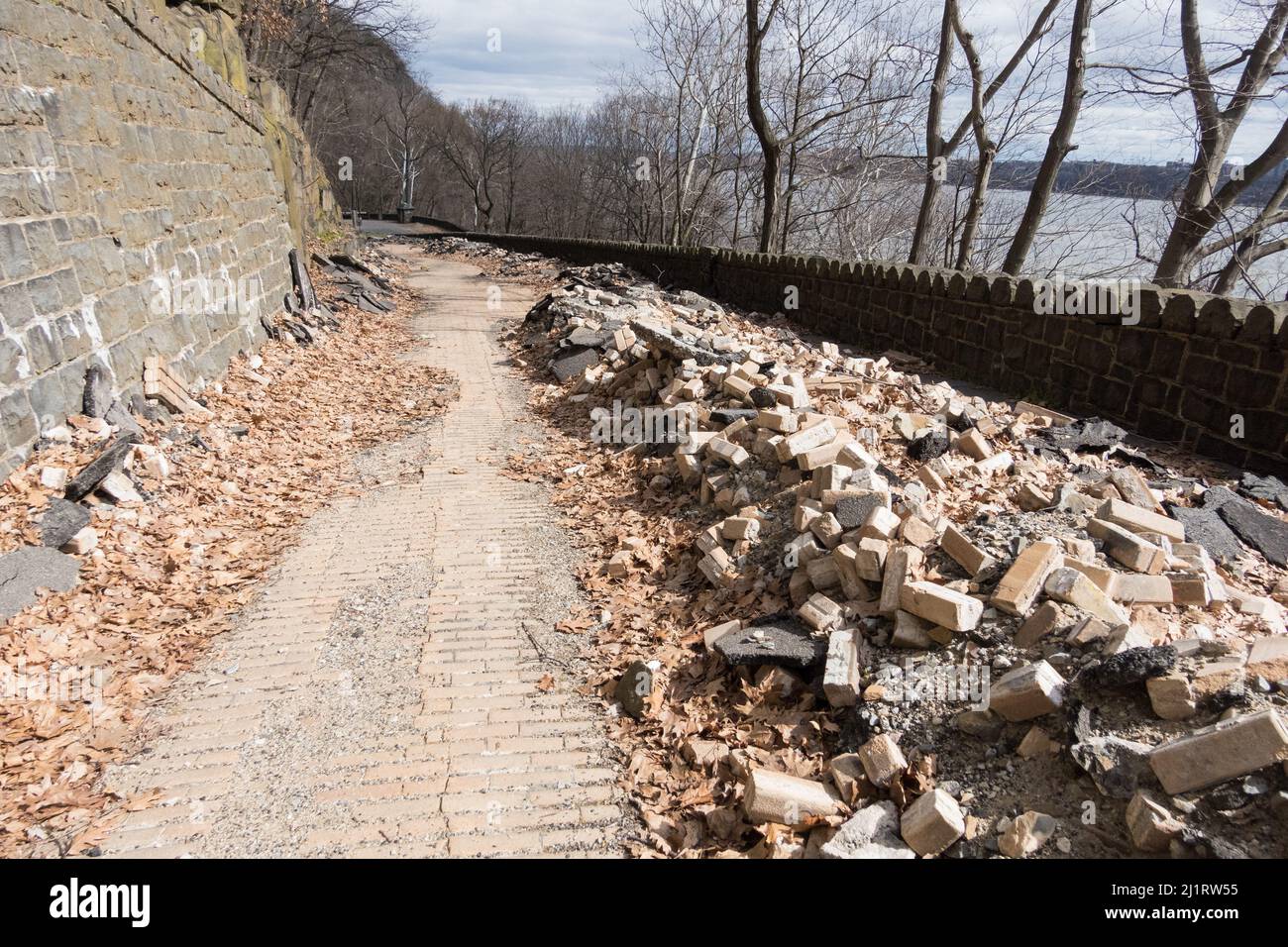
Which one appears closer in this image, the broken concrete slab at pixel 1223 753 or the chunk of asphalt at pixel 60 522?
the broken concrete slab at pixel 1223 753

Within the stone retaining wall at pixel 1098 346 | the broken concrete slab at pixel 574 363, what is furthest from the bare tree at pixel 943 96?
the broken concrete slab at pixel 574 363

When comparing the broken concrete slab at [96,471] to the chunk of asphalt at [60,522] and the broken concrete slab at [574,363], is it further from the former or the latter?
the broken concrete slab at [574,363]

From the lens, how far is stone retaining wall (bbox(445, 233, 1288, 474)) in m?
5.63

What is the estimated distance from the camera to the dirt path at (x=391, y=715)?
9.18 ft

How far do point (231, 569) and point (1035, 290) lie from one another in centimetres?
822

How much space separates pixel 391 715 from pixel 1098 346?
24.0 feet

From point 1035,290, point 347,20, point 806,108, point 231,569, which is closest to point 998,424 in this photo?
point 1035,290

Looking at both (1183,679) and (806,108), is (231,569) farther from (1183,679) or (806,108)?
(806,108)

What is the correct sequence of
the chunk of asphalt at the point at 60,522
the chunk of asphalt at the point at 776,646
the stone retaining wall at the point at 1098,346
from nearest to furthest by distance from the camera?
1. the chunk of asphalt at the point at 776,646
2. the chunk of asphalt at the point at 60,522
3. the stone retaining wall at the point at 1098,346

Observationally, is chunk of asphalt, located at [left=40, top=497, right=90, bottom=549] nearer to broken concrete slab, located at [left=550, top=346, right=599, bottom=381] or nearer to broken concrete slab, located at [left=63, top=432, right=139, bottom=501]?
broken concrete slab, located at [left=63, top=432, right=139, bottom=501]

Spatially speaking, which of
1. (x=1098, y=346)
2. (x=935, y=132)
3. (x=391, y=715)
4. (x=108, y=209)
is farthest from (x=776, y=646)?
(x=935, y=132)

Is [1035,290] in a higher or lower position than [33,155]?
lower

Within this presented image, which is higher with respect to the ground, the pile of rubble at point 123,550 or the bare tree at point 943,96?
the bare tree at point 943,96

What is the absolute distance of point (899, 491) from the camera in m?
4.38
